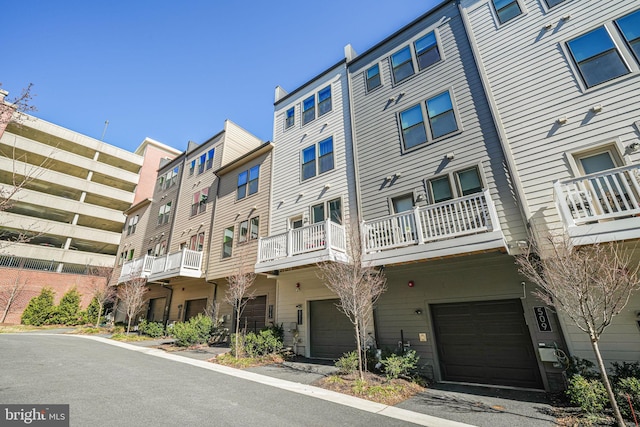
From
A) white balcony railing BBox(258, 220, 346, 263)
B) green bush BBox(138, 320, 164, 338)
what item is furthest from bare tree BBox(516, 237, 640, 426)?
green bush BBox(138, 320, 164, 338)

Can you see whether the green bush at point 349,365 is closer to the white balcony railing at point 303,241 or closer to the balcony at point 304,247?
the balcony at point 304,247

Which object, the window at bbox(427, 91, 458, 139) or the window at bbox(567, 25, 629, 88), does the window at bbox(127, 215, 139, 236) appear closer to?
the window at bbox(427, 91, 458, 139)

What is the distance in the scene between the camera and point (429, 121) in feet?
34.4

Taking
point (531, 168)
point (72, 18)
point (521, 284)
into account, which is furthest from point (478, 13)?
point (72, 18)

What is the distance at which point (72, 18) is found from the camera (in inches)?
379

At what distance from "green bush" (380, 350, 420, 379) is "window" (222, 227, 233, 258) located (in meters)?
10.4

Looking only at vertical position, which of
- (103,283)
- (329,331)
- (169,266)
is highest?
(103,283)

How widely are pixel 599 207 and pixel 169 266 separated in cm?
1918

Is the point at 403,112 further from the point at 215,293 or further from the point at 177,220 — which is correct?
the point at 177,220

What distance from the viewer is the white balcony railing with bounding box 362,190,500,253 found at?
7465mm

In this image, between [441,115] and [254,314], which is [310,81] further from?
[254,314]

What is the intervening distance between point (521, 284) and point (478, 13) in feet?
33.5

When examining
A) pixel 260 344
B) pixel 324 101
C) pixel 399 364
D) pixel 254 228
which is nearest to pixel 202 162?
pixel 254 228

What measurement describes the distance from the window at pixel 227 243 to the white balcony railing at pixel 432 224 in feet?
30.3
